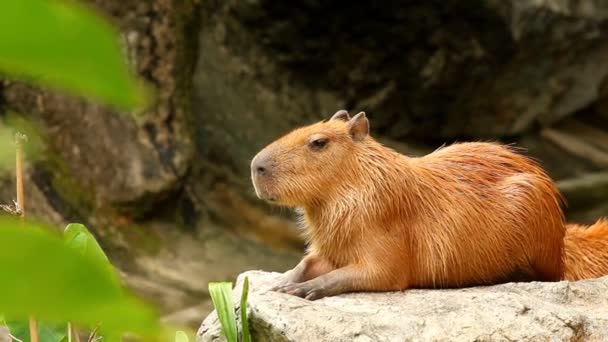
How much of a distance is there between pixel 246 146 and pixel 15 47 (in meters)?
8.79

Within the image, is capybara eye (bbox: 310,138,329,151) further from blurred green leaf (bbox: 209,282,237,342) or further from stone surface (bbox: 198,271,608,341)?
blurred green leaf (bbox: 209,282,237,342)

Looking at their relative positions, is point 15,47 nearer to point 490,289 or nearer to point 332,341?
point 332,341

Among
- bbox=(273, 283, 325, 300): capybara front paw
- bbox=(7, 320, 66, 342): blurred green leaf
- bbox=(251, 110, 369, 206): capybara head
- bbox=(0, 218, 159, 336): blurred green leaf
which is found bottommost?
bbox=(0, 218, 159, 336): blurred green leaf

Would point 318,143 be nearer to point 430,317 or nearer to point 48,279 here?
point 430,317

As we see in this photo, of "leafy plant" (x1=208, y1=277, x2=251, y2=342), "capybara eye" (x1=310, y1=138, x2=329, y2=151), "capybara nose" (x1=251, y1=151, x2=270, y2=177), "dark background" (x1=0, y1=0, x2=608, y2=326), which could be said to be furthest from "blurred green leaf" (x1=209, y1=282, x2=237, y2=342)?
"dark background" (x1=0, y1=0, x2=608, y2=326)

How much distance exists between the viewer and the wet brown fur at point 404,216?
3693mm

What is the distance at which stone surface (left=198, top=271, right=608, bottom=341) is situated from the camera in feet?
10.4

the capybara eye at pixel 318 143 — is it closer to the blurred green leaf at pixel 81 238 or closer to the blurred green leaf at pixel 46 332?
the blurred green leaf at pixel 81 238

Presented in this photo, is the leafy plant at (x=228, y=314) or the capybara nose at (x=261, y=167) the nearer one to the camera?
the leafy plant at (x=228, y=314)

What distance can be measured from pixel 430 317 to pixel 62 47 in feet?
10.1

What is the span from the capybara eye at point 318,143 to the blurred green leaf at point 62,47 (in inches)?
138

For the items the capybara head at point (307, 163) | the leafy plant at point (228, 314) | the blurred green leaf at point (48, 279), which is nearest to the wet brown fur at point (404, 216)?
the capybara head at point (307, 163)

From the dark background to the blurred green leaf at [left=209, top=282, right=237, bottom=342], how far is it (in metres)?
3.56

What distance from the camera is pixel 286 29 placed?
9.37 meters
